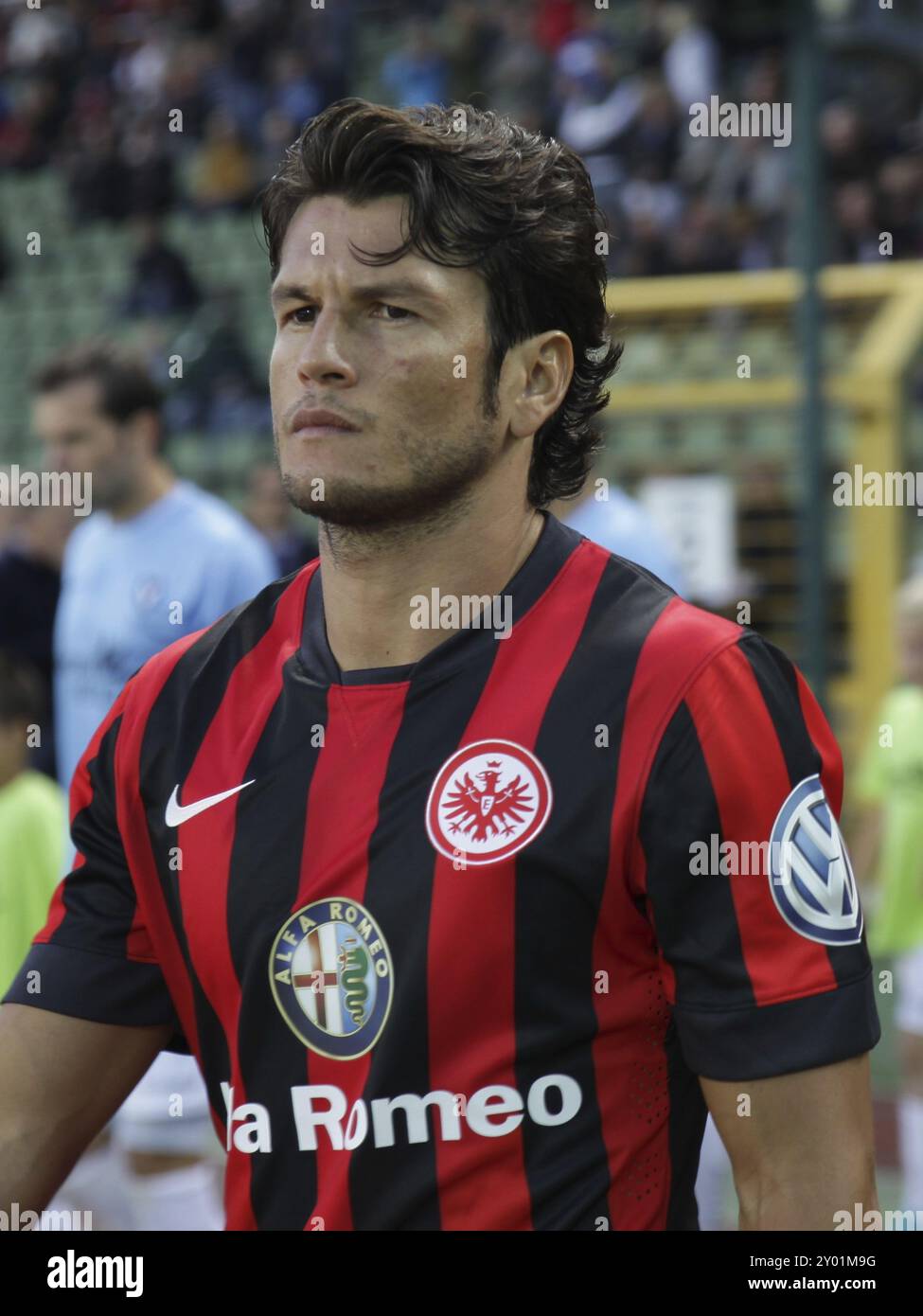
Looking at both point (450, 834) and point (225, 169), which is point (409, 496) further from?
point (225, 169)

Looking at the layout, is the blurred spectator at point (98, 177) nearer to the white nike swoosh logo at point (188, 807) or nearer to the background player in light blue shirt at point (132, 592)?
the background player in light blue shirt at point (132, 592)

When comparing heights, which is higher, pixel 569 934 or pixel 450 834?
pixel 450 834

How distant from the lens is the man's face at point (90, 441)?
5160mm

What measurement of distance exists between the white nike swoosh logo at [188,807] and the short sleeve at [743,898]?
0.46 metres

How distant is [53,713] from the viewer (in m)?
6.03

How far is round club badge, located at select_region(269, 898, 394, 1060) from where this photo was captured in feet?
6.08

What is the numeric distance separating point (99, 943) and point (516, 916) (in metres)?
0.53

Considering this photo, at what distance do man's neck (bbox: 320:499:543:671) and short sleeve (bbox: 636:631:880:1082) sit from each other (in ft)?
1.04

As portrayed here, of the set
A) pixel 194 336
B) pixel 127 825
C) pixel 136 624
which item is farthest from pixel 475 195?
pixel 194 336

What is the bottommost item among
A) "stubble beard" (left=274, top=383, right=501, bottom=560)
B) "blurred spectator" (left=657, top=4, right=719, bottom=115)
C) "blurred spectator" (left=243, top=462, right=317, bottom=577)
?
"stubble beard" (left=274, top=383, right=501, bottom=560)

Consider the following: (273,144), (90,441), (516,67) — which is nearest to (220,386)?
(273,144)

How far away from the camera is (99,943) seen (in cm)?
208

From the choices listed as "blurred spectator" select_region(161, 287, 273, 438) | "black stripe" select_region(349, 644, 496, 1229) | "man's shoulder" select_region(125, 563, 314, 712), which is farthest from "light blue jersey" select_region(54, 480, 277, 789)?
"blurred spectator" select_region(161, 287, 273, 438)

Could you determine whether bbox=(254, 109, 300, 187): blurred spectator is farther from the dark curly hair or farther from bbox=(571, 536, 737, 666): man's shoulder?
bbox=(571, 536, 737, 666): man's shoulder
